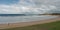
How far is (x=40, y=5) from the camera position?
1.88 feet

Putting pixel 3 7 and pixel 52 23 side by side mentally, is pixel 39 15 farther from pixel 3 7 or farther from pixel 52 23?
pixel 3 7

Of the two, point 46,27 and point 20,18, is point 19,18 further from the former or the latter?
point 46,27

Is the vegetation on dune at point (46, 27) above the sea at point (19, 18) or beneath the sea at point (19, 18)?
beneath

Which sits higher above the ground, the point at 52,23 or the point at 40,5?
the point at 40,5

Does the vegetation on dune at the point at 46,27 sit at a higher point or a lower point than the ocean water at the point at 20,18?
lower

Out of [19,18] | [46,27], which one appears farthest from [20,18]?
[46,27]

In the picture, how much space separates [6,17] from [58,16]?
28 cm

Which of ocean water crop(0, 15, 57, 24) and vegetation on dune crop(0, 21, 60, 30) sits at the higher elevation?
ocean water crop(0, 15, 57, 24)

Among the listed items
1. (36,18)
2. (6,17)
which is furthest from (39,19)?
(6,17)

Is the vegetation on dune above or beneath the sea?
beneath

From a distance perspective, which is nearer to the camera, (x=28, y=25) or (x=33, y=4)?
(x=28, y=25)

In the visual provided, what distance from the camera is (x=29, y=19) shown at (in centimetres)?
50

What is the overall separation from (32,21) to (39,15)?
0.20 feet

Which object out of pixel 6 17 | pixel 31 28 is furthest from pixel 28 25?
pixel 6 17
